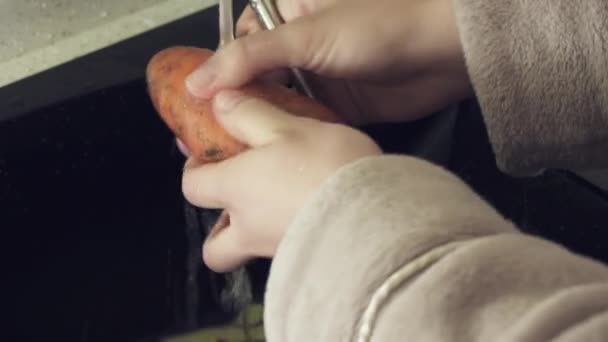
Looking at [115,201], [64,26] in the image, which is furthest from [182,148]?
[64,26]

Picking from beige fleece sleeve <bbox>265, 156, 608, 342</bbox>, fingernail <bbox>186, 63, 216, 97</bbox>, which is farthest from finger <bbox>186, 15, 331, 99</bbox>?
beige fleece sleeve <bbox>265, 156, 608, 342</bbox>

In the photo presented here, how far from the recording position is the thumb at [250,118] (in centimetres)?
48

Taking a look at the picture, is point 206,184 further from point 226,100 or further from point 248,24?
point 248,24

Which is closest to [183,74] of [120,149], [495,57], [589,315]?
[120,149]

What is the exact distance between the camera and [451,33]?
577 mm

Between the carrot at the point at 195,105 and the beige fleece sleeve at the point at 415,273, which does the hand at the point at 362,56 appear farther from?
the beige fleece sleeve at the point at 415,273

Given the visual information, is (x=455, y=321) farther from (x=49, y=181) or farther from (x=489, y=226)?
(x=49, y=181)

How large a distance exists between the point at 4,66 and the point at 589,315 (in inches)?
20.9

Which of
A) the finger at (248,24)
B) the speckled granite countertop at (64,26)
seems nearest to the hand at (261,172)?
the finger at (248,24)

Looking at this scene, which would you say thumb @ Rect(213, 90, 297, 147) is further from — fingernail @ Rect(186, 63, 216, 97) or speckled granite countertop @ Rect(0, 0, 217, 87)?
speckled granite countertop @ Rect(0, 0, 217, 87)

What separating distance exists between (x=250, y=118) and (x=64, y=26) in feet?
0.97

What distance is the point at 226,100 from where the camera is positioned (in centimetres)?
51

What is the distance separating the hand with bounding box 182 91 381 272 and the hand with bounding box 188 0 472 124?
0.03 meters

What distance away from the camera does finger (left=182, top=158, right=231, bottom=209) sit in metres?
0.50
